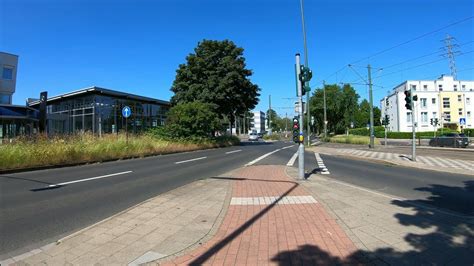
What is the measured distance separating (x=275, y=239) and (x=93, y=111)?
36.5 metres

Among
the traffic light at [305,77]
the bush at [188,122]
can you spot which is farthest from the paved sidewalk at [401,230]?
the bush at [188,122]

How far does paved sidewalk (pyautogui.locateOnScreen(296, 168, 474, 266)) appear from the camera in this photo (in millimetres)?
4227

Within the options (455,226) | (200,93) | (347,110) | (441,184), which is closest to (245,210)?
(455,226)

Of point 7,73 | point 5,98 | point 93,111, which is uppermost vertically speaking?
point 7,73

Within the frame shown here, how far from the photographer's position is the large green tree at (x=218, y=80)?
37250 millimetres

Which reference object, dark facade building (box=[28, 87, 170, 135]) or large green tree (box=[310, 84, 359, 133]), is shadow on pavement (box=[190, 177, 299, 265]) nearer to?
dark facade building (box=[28, 87, 170, 135])

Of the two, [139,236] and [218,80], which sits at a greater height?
[218,80]

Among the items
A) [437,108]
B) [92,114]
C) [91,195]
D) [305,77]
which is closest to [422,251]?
[91,195]

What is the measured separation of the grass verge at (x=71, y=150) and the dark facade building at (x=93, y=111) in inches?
574

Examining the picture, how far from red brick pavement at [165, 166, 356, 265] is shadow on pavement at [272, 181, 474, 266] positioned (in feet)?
0.08

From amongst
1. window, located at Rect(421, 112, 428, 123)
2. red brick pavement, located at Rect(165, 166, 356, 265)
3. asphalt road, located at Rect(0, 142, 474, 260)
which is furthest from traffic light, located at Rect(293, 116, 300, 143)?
window, located at Rect(421, 112, 428, 123)

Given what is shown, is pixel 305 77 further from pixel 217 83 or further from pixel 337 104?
pixel 337 104

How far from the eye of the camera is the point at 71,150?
53.2 ft

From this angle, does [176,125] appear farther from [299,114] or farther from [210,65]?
[299,114]
